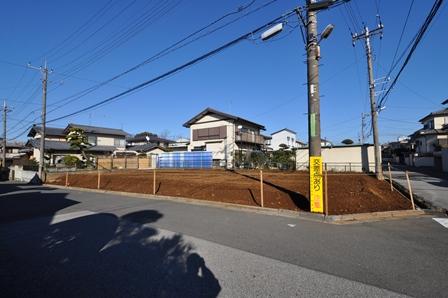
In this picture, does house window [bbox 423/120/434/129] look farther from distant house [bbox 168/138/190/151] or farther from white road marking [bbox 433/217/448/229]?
white road marking [bbox 433/217/448/229]

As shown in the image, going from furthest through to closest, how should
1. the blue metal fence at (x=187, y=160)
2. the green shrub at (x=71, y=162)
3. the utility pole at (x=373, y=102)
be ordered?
the blue metal fence at (x=187, y=160) < the green shrub at (x=71, y=162) < the utility pole at (x=373, y=102)

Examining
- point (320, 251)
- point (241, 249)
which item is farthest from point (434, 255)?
point (241, 249)

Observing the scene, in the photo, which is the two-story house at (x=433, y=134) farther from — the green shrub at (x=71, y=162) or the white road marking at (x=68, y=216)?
the green shrub at (x=71, y=162)

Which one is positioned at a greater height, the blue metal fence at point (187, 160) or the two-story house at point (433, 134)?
the two-story house at point (433, 134)

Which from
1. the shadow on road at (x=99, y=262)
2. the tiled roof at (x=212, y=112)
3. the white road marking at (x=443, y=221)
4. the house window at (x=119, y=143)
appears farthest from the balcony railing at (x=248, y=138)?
the shadow on road at (x=99, y=262)

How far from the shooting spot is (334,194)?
37.2 feet

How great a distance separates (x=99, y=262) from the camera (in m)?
4.82

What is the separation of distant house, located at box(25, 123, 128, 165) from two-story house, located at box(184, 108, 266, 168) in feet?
55.4

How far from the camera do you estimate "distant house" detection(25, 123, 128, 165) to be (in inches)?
1682

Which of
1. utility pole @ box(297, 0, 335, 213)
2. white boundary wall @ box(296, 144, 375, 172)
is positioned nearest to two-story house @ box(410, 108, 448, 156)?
white boundary wall @ box(296, 144, 375, 172)

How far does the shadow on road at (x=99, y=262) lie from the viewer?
12.6ft

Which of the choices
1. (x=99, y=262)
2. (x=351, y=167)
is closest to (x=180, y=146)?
(x=351, y=167)

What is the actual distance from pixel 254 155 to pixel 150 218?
94.8 feet

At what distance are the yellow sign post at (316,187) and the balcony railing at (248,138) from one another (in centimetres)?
3062
